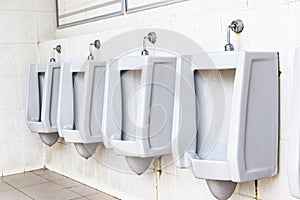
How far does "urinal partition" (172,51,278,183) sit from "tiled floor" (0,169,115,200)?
1206 mm

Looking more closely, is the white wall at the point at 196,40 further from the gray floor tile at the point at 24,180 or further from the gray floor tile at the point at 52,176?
the gray floor tile at the point at 24,180

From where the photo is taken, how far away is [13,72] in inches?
149

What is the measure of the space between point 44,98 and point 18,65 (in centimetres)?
72

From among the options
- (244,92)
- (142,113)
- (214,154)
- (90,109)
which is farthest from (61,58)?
(244,92)

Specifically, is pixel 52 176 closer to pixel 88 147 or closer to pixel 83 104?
pixel 88 147

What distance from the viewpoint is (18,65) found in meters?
3.82

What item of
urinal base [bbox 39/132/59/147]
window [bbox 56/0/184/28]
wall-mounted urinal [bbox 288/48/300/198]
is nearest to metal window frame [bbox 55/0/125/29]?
window [bbox 56/0/184/28]

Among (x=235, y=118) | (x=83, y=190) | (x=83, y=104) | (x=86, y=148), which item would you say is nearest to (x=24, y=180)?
(x=83, y=190)

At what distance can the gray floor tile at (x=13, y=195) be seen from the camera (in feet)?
10.3

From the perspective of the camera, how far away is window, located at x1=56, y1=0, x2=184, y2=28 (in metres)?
2.91

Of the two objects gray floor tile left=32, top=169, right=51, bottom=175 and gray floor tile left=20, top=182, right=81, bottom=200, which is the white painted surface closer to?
A: gray floor tile left=32, top=169, right=51, bottom=175

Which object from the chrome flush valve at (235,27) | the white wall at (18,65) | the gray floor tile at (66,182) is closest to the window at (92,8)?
the white wall at (18,65)

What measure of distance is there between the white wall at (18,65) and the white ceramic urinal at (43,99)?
32cm

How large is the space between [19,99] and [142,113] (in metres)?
2.02
